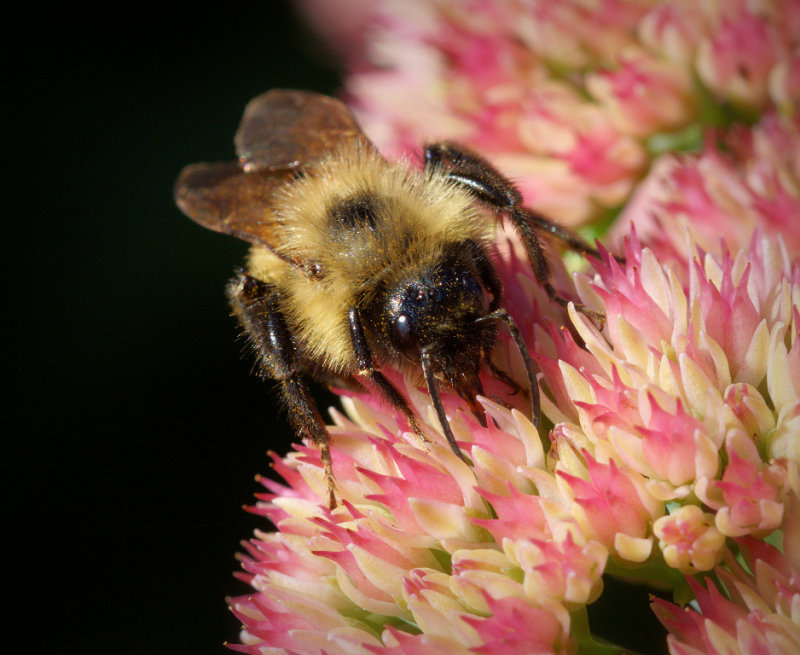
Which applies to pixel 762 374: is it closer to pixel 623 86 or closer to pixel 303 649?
pixel 303 649

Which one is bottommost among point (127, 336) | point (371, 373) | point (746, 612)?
point (746, 612)

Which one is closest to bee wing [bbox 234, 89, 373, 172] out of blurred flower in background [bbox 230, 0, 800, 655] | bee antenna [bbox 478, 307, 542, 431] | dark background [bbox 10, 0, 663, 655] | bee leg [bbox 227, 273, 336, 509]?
bee leg [bbox 227, 273, 336, 509]

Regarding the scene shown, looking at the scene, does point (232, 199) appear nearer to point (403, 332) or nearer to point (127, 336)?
point (403, 332)

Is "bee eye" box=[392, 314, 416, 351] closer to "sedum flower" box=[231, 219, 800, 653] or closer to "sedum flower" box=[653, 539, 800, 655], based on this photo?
"sedum flower" box=[231, 219, 800, 653]

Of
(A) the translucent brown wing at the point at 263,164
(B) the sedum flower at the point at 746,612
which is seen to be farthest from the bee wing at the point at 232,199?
(B) the sedum flower at the point at 746,612

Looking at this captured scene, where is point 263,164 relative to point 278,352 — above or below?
above

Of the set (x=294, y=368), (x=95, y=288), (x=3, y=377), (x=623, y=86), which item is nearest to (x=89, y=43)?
(x=95, y=288)

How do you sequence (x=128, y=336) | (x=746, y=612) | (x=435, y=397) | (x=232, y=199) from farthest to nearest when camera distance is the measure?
1. (x=128, y=336)
2. (x=232, y=199)
3. (x=435, y=397)
4. (x=746, y=612)

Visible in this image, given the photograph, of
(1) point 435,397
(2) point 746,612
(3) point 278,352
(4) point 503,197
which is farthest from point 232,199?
(2) point 746,612

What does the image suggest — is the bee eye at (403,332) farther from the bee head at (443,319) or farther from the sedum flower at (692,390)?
the sedum flower at (692,390)
